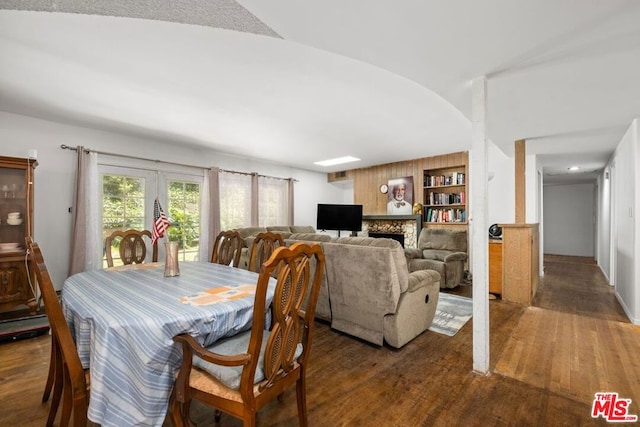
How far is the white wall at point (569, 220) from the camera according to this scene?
25.9 ft

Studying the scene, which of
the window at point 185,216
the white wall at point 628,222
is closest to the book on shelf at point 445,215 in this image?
the white wall at point 628,222

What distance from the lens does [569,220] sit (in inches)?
322

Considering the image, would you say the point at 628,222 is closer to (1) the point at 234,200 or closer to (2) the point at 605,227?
(2) the point at 605,227

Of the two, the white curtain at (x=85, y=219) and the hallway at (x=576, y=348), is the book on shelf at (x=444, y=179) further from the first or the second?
the white curtain at (x=85, y=219)

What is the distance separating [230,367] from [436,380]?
1.55m

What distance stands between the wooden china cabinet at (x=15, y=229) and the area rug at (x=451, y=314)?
4.53 m

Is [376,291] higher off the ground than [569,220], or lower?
lower

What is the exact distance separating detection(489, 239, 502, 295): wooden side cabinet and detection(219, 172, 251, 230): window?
172 inches

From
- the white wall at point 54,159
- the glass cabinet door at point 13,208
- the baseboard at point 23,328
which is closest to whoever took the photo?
the baseboard at point 23,328

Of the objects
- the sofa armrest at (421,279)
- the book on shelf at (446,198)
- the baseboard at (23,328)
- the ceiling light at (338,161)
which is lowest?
the baseboard at (23,328)

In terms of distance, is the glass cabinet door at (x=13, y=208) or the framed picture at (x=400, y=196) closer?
Answer: the glass cabinet door at (x=13, y=208)

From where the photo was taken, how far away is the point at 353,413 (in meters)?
1.68

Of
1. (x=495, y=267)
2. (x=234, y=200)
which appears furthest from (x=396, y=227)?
(x=234, y=200)

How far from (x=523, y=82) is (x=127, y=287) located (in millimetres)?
3292
